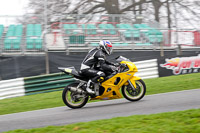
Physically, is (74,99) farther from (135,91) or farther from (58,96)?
(58,96)

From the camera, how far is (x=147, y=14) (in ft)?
64.0

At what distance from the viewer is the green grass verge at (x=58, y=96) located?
9.20 m

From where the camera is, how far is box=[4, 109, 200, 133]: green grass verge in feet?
15.4

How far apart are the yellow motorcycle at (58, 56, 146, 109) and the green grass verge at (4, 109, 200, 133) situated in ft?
6.90

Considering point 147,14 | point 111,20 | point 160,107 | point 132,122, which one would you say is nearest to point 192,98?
point 160,107

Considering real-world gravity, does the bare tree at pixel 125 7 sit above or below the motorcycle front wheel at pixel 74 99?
above

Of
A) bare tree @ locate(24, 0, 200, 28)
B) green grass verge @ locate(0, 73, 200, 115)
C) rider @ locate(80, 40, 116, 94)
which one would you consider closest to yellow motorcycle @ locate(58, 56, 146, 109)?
rider @ locate(80, 40, 116, 94)

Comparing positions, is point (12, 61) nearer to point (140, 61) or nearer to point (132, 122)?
point (140, 61)

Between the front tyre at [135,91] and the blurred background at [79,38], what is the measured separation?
5.84 meters

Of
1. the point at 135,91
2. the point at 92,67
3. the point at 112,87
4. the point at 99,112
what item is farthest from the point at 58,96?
the point at 99,112

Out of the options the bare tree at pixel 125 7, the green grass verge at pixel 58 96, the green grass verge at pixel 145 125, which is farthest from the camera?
the bare tree at pixel 125 7

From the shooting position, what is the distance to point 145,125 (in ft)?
16.4

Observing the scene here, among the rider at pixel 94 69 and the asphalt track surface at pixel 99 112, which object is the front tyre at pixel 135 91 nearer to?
the asphalt track surface at pixel 99 112

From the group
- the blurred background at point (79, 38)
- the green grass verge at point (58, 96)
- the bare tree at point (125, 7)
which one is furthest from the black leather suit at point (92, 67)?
the bare tree at point (125, 7)
